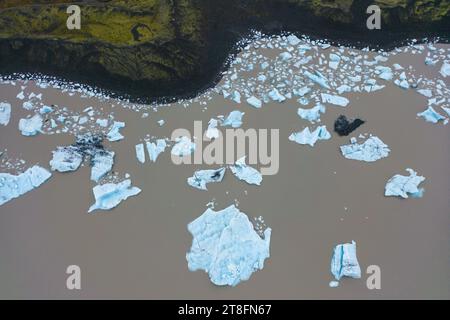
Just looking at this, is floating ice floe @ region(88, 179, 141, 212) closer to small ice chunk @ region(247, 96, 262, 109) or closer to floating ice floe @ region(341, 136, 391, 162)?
small ice chunk @ region(247, 96, 262, 109)

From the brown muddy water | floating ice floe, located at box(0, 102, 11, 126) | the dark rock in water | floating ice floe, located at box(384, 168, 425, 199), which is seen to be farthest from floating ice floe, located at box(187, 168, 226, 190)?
floating ice floe, located at box(0, 102, 11, 126)

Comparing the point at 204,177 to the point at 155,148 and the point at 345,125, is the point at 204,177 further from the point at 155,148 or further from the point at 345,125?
the point at 345,125

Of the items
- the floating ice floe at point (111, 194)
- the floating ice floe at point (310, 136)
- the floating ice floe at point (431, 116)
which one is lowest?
the floating ice floe at point (111, 194)

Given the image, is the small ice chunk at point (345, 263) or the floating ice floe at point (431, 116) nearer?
the small ice chunk at point (345, 263)

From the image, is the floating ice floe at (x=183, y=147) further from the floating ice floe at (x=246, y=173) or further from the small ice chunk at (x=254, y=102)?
the small ice chunk at (x=254, y=102)

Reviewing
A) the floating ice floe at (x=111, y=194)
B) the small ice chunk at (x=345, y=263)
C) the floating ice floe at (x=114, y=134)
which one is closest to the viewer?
the small ice chunk at (x=345, y=263)

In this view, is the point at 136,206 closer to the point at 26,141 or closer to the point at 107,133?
the point at 107,133

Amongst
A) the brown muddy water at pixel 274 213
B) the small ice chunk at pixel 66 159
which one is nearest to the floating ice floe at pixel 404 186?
the brown muddy water at pixel 274 213

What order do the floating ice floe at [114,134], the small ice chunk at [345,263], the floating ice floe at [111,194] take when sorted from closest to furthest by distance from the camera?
the small ice chunk at [345,263] → the floating ice floe at [111,194] → the floating ice floe at [114,134]
